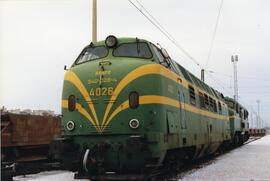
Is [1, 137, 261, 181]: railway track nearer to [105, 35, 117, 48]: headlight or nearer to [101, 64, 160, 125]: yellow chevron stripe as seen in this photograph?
[101, 64, 160, 125]: yellow chevron stripe

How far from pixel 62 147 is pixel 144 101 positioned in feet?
7.04

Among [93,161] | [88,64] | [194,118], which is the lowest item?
[93,161]

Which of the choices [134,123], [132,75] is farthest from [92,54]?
[134,123]

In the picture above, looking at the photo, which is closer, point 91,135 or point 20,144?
point 91,135

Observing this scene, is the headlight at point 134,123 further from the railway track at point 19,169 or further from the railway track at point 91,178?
the railway track at point 19,169

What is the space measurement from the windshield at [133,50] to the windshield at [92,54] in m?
0.33

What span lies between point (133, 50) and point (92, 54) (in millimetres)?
1102

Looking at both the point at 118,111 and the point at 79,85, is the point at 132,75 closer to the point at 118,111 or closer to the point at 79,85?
the point at 118,111

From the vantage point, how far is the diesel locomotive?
363 inches

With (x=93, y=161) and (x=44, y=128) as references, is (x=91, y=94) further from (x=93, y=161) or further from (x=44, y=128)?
(x=44, y=128)

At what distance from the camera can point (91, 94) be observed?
9.75 metres

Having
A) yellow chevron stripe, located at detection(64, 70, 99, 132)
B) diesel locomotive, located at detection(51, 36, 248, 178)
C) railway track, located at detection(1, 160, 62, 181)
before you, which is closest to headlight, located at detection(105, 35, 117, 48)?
diesel locomotive, located at detection(51, 36, 248, 178)

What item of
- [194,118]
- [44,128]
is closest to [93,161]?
[194,118]

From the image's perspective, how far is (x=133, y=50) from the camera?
10.5m
